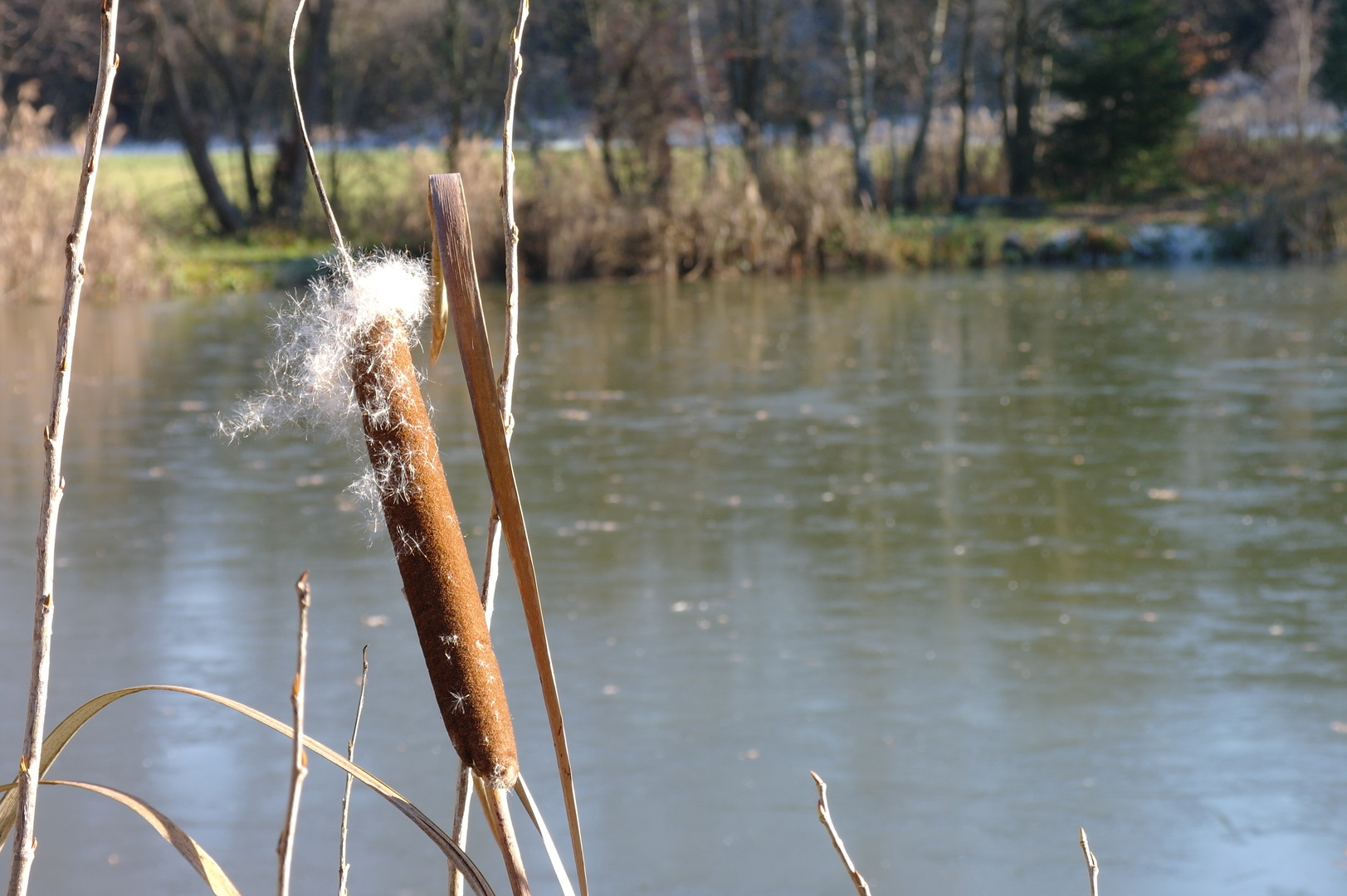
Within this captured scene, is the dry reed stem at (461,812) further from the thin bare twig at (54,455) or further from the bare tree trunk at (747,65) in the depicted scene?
the bare tree trunk at (747,65)

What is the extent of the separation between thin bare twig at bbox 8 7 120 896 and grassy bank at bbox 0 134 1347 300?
15051mm

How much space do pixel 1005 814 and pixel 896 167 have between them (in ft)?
67.5

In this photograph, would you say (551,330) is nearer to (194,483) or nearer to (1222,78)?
(194,483)

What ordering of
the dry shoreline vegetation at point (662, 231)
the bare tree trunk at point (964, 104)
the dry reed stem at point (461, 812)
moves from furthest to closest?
1. the bare tree trunk at point (964, 104)
2. the dry shoreline vegetation at point (662, 231)
3. the dry reed stem at point (461, 812)

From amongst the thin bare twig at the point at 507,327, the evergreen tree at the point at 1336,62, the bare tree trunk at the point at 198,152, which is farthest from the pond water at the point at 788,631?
the evergreen tree at the point at 1336,62

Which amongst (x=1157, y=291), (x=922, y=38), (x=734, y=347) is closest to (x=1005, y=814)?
(x=734, y=347)

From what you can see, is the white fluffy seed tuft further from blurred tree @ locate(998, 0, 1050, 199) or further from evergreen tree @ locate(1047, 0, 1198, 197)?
evergreen tree @ locate(1047, 0, 1198, 197)

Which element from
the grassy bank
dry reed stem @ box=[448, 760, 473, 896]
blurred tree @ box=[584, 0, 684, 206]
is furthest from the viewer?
blurred tree @ box=[584, 0, 684, 206]

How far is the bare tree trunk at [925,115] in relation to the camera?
2209 cm

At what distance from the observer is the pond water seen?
350 centimetres

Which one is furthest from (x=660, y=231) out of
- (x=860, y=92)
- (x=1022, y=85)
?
(x=1022, y=85)

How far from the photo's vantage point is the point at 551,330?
13273 mm

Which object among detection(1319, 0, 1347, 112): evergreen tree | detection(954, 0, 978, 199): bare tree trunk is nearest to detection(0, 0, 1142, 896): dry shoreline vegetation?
detection(954, 0, 978, 199): bare tree trunk

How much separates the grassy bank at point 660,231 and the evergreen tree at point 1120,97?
274 centimetres
